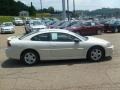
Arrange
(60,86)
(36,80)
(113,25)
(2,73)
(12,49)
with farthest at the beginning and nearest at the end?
(113,25)
(12,49)
(2,73)
(36,80)
(60,86)

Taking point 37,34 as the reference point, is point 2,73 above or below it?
below

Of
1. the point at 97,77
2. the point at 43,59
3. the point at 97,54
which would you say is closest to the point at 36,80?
the point at 97,77

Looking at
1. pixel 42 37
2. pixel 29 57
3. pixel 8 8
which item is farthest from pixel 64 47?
pixel 8 8

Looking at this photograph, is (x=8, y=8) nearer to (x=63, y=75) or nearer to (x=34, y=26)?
(x=34, y=26)

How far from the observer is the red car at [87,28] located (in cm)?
3194

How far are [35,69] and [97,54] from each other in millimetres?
2680

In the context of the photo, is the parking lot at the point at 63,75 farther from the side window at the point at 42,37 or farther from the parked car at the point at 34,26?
the parked car at the point at 34,26

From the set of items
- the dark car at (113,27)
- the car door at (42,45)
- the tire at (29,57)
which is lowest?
the dark car at (113,27)

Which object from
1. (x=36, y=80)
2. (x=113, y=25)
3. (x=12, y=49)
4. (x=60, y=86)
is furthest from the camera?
(x=113, y=25)

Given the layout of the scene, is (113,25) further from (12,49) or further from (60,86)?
(60,86)

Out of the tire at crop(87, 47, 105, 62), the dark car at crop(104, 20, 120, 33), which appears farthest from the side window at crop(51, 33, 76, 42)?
the dark car at crop(104, 20, 120, 33)

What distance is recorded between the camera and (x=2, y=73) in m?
11.1

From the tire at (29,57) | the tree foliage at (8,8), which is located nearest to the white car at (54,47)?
the tire at (29,57)

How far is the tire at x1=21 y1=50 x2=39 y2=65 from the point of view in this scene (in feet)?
41.8
